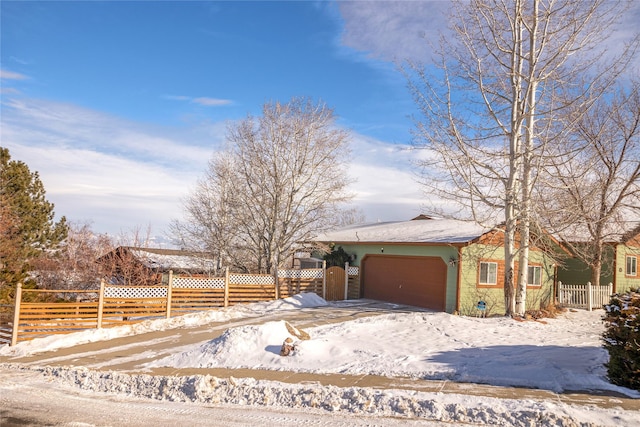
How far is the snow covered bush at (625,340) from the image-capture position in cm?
812

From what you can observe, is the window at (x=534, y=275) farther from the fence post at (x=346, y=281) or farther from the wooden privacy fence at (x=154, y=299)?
the fence post at (x=346, y=281)

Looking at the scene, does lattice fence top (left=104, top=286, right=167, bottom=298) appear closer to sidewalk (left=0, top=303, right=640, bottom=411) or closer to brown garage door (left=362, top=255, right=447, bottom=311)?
sidewalk (left=0, top=303, right=640, bottom=411)

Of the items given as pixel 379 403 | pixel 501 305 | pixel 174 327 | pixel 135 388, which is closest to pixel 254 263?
pixel 174 327

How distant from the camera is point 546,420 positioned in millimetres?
6656

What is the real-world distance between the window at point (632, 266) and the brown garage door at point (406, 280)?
486 inches

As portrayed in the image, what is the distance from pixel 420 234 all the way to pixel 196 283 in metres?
10.1

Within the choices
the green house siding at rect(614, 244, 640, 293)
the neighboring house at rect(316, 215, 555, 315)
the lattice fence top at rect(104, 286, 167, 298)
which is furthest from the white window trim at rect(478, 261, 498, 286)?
the lattice fence top at rect(104, 286, 167, 298)

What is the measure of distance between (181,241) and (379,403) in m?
22.0

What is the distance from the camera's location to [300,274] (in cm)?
2216

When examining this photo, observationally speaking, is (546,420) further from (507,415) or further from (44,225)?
(44,225)

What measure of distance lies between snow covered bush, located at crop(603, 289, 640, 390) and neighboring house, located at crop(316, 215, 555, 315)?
33.5 ft

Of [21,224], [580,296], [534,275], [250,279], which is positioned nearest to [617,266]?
[580,296]

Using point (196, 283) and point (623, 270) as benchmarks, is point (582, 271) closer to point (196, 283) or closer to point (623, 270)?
point (623, 270)

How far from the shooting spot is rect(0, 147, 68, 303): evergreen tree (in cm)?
1902
